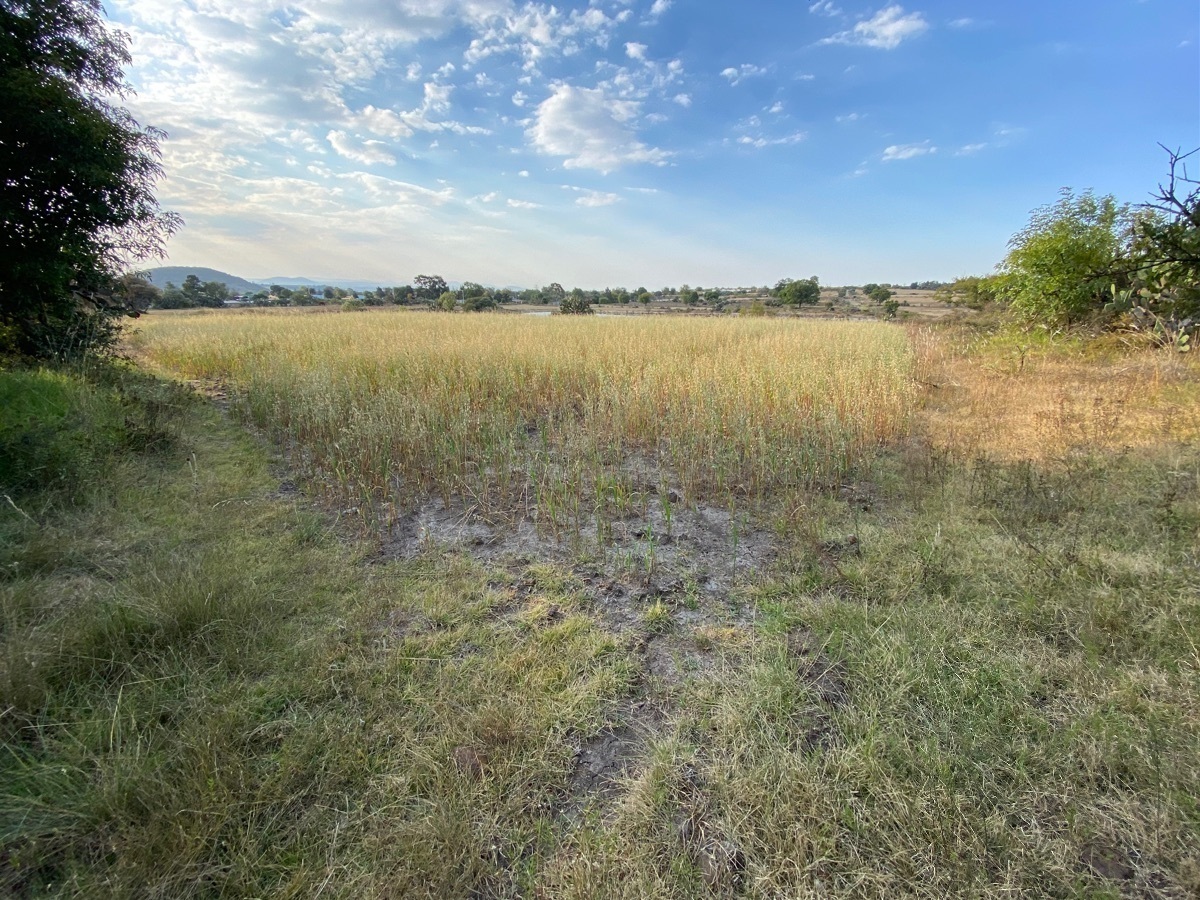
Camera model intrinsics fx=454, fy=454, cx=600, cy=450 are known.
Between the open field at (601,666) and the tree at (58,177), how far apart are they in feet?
7.65

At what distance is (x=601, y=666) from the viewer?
202 centimetres

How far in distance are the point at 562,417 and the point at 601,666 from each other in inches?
160

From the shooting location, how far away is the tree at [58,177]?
518 centimetres

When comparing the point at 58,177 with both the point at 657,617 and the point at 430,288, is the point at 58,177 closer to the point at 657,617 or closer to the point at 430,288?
the point at 657,617

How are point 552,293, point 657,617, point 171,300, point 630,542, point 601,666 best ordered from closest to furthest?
point 601,666
point 657,617
point 630,542
point 171,300
point 552,293

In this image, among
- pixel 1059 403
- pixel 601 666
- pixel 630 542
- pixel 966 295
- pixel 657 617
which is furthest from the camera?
pixel 966 295

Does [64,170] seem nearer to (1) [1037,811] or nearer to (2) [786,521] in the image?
(2) [786,521]

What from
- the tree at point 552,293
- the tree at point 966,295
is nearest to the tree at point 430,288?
the tree at point 552,293

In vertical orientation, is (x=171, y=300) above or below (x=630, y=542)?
above

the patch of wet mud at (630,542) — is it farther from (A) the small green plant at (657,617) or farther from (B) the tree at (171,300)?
(B) the tree at (171,300)

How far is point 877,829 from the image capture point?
129 centimetres

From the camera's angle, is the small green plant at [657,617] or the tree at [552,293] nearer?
the small green plant at [657,617]

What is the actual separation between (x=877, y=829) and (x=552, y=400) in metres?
5.82

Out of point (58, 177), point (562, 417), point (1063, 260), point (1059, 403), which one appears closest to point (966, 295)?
point (1063, 260)
